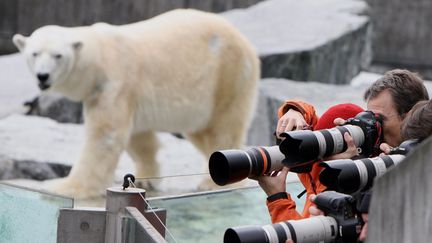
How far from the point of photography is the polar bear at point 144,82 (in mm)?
6398

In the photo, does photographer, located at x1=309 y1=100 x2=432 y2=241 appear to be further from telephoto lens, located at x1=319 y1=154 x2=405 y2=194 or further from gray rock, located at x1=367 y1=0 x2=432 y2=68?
gray rock, located at x1=367 y1=0 x2=432 y2=68

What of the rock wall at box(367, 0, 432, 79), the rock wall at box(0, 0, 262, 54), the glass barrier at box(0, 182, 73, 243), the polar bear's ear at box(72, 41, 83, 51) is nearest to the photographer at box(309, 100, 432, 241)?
the glass barrier at box(0, 182, 73, 243)

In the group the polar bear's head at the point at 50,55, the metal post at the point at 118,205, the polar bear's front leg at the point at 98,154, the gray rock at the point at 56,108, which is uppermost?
the metal post at the point at 118,205

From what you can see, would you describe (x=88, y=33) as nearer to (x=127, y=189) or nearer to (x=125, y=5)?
(x=127, y=189)

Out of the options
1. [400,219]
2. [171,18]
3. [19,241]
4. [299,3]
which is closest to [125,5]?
[299,3]

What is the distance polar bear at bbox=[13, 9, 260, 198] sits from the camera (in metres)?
6.40

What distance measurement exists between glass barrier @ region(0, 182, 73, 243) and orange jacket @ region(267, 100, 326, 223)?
0.64 m

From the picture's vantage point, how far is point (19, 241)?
2846 millimetres

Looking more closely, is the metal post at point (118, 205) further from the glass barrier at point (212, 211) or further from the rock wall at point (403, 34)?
the rock wall at point (403, 34)

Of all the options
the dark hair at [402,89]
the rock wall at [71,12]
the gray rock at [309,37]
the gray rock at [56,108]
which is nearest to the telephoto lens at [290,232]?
the dark hair at [402,89]

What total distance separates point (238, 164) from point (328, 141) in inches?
8.5

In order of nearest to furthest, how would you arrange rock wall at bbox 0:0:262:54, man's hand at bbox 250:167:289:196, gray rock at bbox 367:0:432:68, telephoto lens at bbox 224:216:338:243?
telephoto lens at bbox 224:216:338:243, man's hand at bbox 250:167:289:196, gray rock at bbox 367:0:432:68, rock wall at bbox 0:0:262:54

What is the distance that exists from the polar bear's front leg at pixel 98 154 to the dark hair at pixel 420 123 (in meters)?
4.41

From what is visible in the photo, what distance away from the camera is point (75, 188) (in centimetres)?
630
